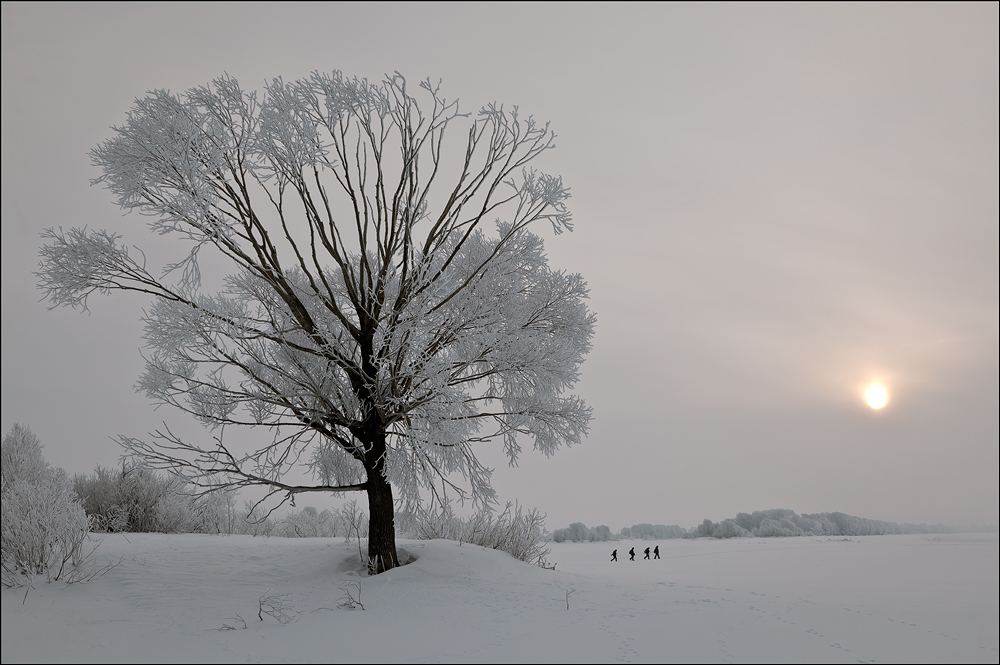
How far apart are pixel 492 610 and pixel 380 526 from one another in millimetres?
2262

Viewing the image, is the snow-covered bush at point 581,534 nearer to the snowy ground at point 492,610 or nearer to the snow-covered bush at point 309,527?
the snow-covered bush at point 309,527

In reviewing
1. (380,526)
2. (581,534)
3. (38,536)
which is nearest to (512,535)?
(380,526)

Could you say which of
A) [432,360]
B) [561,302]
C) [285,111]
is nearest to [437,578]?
[432,360]

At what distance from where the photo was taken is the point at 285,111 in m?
7.43

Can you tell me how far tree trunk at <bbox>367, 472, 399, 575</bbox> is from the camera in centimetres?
684

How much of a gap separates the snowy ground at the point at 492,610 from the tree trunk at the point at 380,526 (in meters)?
0.34

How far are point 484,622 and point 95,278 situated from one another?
19.7 feet

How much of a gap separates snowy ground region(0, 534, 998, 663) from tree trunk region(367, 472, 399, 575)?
343mm

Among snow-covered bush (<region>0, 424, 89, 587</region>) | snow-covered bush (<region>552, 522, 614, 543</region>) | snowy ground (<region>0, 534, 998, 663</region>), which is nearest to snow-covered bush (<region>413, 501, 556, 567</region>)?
snowy ground (<region>0, 534, 998, 663</region>)

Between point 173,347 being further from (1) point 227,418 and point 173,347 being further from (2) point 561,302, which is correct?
(2) point 561,302

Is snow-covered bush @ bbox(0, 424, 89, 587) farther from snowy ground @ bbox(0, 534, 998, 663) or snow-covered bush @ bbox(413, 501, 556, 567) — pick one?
snow-covered bush @ bbox(413, 501, 556, 567)

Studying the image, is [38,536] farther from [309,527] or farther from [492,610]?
[309,527]

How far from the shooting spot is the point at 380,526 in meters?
7.03

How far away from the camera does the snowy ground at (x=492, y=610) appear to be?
3.95 meters
